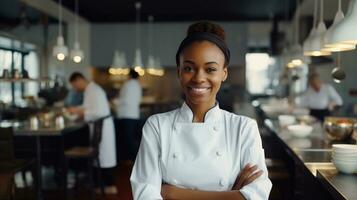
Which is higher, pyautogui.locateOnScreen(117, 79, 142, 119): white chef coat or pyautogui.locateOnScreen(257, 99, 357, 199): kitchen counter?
pyautogui.locateOnScreen(117, 79, 142, 119): white chef coat

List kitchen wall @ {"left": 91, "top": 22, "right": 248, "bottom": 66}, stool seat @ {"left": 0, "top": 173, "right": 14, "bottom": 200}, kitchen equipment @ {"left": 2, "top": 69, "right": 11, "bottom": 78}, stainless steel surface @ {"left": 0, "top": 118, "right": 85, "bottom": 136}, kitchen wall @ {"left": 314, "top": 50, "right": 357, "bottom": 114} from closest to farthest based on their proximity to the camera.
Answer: stool seat @ {"left": 0, "top": 173, "right": 14, "bottom": 200} < stainless steel surface @ {"left": 0, "top": 118, "right": 85, "bottom": 136} < kitchen equipment @ {"left": 2, "top": 69, "right": 11, "bottom": 78} < kitchen wall @ {"left": 314, "top": 50, "right": 357, "bottom": 114} < kitchen wall @ {"left": 91, "top": 22, "right": 248, "bottom": 66}

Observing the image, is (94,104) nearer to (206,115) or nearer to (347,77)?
(206,115)

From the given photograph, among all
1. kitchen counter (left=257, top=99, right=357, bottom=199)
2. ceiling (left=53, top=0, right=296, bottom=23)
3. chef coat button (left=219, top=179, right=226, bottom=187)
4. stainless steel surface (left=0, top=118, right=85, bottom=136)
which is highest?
ceiling (left=53, top=0, right=296, bottom=23)

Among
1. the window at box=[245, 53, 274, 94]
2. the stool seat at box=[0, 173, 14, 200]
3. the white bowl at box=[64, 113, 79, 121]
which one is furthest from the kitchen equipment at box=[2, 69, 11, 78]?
the window at box=[245, 53, 274, 94]

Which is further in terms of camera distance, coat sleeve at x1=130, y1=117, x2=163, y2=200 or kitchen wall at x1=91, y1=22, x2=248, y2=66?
kitchen wall at x1=91, y1=22, x2=248, y2=66

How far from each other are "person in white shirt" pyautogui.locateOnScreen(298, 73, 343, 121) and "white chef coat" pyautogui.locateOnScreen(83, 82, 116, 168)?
3400 mm

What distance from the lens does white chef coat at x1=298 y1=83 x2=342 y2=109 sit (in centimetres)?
713

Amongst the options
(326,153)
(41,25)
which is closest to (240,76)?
(41,25)

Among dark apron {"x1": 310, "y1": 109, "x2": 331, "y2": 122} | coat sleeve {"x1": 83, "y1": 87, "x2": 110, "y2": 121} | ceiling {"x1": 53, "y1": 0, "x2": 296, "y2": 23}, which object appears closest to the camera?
coat sleeve {"x1": 83, "y1": 87, "x2": 110, "y2": 121}

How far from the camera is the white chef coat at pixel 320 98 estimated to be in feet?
23.4

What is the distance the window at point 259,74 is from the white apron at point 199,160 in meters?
11.2

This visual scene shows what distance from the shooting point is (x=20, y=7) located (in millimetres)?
7324

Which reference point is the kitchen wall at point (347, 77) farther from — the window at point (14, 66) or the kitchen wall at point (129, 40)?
the window at point (14, 66)

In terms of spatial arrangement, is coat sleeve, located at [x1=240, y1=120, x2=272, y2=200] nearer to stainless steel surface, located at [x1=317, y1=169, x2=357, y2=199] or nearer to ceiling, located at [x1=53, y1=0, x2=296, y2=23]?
stainless steel surface, located at [x1=317, y1=169, x2=357, y2=199]
